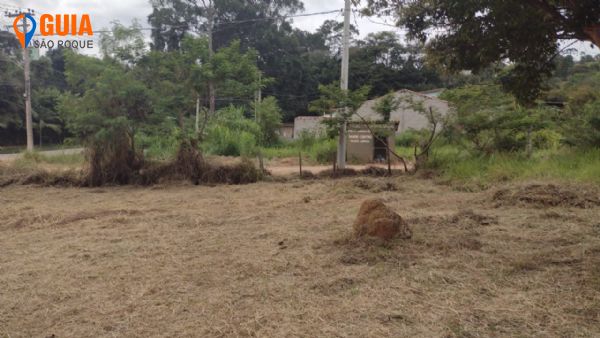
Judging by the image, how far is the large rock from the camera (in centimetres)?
456

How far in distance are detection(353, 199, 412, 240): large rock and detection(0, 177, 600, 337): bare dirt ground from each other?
137 millimetres

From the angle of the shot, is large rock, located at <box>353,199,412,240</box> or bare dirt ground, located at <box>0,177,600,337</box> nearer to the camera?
bare dirt ground, located at <box>0,177,600,337</box>

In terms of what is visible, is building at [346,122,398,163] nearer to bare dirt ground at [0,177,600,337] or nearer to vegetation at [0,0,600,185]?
vegetation at [0,0,600,185]

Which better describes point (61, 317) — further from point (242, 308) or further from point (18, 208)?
point (18, 208)

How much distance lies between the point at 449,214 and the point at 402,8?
9.29 feet

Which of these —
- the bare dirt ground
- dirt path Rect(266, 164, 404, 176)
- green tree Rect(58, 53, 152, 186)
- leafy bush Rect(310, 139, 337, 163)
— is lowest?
the bare dirt ground

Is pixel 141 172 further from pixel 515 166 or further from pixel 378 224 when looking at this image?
pixel 515 166

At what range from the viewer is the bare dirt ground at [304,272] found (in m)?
2.89

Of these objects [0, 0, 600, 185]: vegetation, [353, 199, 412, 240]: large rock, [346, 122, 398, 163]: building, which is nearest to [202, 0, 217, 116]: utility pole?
[0, 0, 600, 185]: vegetation

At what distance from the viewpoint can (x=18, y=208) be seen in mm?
7531

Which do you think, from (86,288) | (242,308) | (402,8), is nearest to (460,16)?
(402,8)

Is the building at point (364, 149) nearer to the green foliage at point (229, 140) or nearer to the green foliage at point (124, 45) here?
the green foliage at point (229, 140)

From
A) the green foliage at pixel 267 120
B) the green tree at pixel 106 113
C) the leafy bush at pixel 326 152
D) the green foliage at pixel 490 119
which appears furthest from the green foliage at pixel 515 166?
the green foliage at pixel 267 120

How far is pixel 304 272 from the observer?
3867 mm
